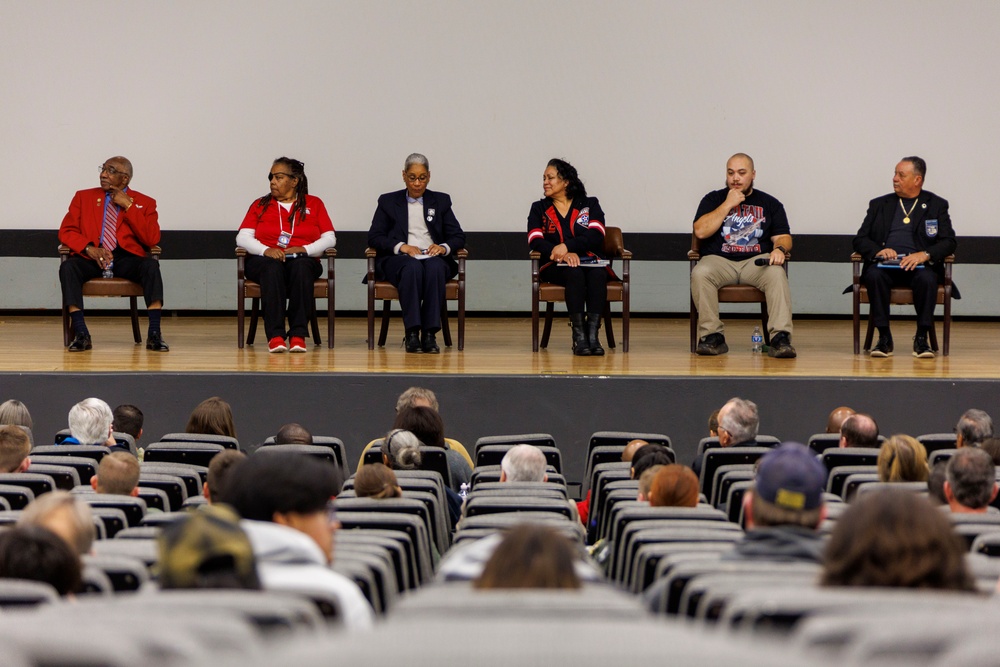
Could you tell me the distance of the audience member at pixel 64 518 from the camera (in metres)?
2.17

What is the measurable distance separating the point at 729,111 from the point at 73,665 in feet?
27.5

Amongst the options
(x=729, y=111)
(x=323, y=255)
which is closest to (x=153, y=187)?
Result: (x=323, y=255)

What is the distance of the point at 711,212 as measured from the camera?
6.79 metres

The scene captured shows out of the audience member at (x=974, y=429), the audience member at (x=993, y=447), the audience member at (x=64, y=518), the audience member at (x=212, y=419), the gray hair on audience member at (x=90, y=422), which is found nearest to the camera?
the audience member at (x=64, y=518)

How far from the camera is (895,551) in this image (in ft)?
6.02

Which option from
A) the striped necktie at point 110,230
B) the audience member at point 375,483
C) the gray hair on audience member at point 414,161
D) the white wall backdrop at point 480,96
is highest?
the white wall backdrop at point 480,96

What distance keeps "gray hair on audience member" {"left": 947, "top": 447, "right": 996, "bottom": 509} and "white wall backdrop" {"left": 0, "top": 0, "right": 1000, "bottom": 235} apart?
6287 millimetres

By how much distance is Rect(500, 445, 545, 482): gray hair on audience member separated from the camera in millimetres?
3771

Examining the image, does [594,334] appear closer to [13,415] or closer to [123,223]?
[123,223]

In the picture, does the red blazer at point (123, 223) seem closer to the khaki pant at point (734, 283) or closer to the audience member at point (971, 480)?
the khaki pant at point (734, 283)

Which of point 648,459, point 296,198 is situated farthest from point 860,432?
point 296,198

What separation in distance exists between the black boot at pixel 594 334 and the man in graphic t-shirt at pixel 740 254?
0.56 meters

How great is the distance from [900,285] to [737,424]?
9.40ft

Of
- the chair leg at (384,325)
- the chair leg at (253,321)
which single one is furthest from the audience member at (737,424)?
the chair leg at (253,321)
